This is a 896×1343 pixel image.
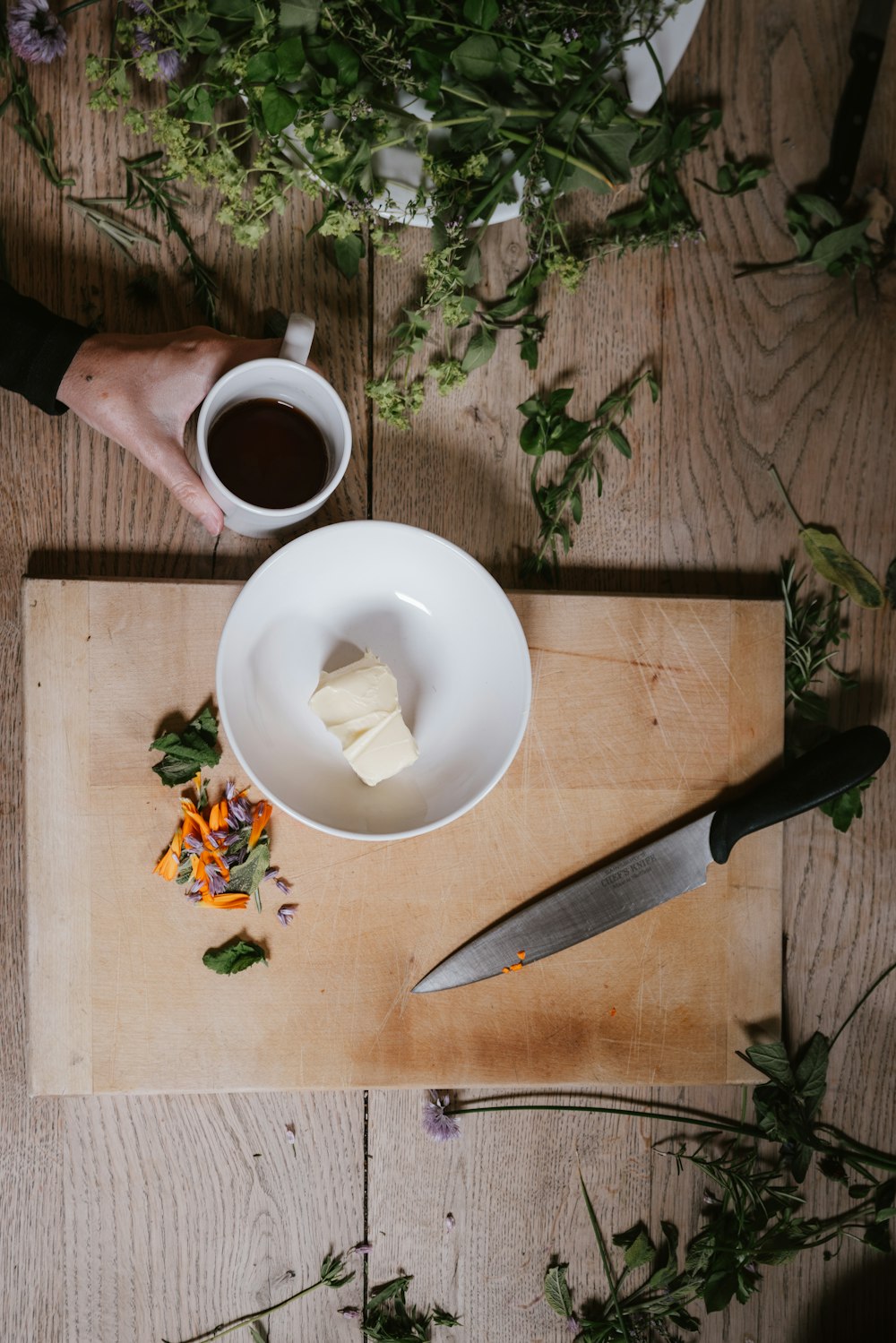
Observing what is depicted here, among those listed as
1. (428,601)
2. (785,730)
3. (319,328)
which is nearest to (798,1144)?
(785,730)

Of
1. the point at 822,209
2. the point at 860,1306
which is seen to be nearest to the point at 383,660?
the point at 822,209

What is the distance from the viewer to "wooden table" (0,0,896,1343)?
2.95ft

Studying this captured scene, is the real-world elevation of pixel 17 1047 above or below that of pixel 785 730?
below

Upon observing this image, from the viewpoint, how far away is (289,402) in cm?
82

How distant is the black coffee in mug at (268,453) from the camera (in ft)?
2.66

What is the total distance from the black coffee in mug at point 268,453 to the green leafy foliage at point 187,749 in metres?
0.22

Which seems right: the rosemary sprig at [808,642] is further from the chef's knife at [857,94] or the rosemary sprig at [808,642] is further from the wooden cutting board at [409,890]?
the chef's knife at [857,94]

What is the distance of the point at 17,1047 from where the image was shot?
909mm

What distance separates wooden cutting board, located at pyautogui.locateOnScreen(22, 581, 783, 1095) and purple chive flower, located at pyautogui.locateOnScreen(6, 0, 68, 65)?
51 cm

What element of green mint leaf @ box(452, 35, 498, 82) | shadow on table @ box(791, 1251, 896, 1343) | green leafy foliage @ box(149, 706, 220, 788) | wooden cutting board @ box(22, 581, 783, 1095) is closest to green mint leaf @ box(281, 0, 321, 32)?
green mint leaf @ box(452, 35, 498, 82)

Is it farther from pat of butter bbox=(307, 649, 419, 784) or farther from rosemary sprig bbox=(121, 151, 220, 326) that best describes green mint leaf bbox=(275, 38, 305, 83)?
pat of butter bbox=(307, 649, 419, 784)

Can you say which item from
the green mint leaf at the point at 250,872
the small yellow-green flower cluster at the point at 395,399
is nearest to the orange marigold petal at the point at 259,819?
the green mint leaf at the point at 250,872

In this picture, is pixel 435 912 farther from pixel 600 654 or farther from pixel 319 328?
pixel 319 328

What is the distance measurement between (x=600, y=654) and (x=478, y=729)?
0.16 meters
